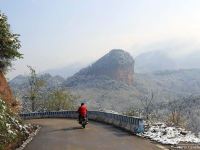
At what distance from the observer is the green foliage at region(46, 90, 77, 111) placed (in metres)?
96.4

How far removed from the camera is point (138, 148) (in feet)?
62.8

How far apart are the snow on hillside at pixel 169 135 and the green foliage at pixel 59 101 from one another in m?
70.5

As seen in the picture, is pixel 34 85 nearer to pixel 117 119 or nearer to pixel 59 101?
pixel 59 101

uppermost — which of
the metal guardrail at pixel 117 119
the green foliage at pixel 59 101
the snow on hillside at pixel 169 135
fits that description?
the green foliage at pixel 59 101

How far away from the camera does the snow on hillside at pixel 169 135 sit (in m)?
21.2

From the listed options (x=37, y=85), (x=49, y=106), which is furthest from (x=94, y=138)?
(x=49, y=106)

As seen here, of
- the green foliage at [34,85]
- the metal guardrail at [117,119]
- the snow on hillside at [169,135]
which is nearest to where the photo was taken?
the snow on hillside at [169,135]

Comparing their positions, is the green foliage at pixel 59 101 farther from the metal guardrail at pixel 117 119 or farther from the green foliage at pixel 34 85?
the metal guardrail at pixel 117 119

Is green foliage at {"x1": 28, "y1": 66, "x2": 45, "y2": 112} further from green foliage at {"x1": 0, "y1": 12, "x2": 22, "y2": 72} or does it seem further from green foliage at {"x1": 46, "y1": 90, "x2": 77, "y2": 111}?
green foliage at {"x1": 0, "y1": 12, "x2": 22, "y2": 72}

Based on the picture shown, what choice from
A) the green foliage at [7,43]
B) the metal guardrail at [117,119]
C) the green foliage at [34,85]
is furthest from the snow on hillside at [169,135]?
the green foliage at [34,85]

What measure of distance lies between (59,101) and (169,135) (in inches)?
2954

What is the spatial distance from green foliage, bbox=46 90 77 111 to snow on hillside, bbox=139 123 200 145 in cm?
7054

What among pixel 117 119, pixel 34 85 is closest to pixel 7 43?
pixel 117 119

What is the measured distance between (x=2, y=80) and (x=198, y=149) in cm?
2000
